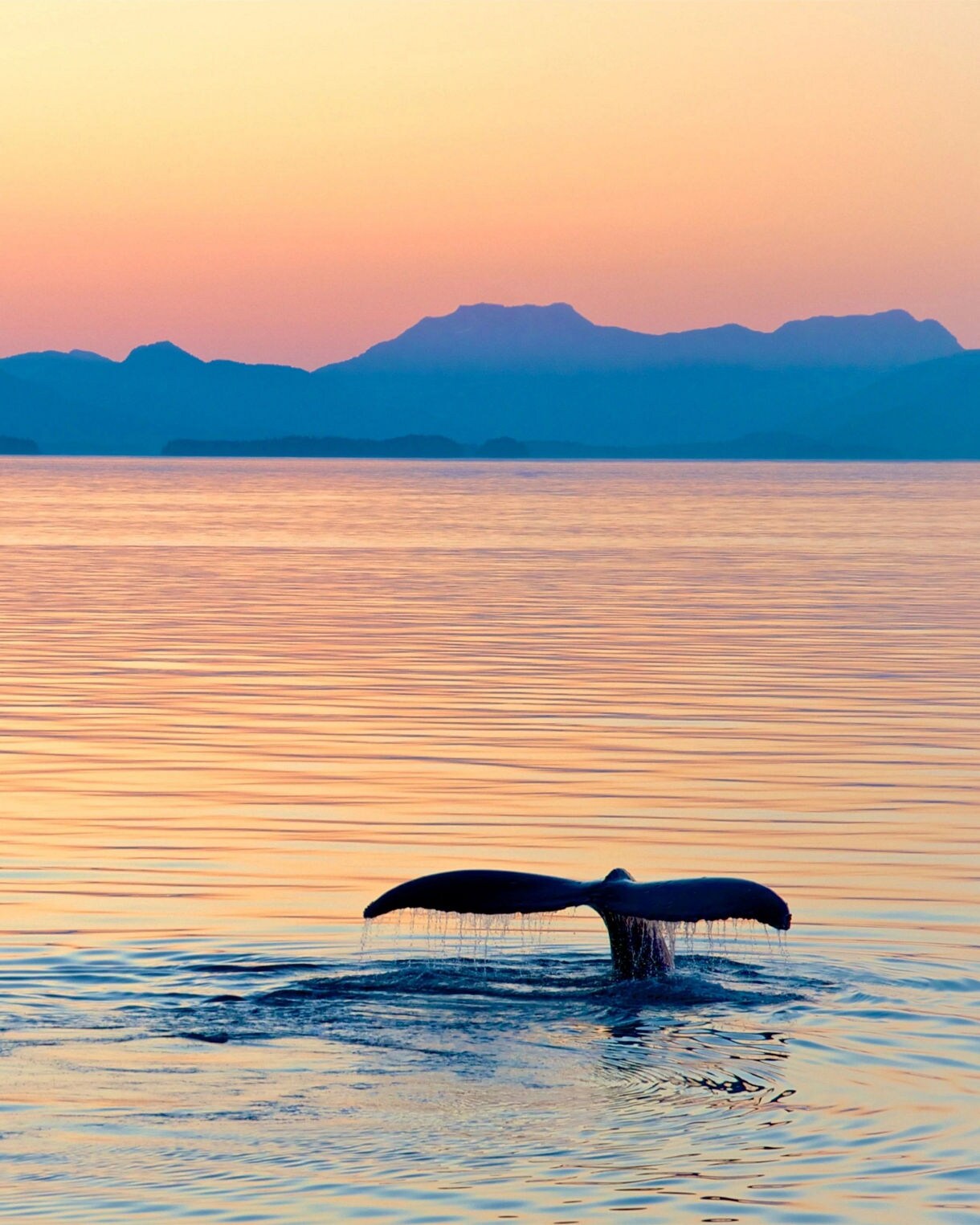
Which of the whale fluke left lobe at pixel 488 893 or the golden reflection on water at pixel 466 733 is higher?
the golden reflection on water at pixel 466 733

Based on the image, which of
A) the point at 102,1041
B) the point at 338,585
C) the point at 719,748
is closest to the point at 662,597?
the point at 338,585

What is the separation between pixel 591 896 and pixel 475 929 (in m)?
3.73

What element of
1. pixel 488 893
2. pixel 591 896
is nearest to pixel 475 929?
pixel 488 893

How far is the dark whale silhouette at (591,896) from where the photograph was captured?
34.9 ft

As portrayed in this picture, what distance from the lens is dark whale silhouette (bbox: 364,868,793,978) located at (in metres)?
10.6

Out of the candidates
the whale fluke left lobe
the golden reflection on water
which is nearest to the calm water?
the golden reflection on water

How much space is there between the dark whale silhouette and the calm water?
76 centimetres

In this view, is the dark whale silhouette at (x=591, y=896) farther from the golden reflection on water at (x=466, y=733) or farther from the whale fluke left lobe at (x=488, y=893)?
the golden reflection on water at (x=466, y=733)

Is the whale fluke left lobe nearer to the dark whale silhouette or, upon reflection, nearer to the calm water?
the dark whale silhouette

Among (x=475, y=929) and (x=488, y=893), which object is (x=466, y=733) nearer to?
(x=475, y=929)

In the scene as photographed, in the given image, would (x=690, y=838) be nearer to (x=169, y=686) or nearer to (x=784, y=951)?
(x=784, y=951)

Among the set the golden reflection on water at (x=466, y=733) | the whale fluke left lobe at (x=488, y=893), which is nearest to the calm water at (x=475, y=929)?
the golden reflection on water at (x=466, y=733)

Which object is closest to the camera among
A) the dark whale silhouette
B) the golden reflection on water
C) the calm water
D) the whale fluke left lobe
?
the calm water

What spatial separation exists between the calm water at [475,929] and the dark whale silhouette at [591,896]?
29.8 inches
